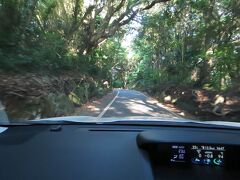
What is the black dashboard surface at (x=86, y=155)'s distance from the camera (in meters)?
2.26

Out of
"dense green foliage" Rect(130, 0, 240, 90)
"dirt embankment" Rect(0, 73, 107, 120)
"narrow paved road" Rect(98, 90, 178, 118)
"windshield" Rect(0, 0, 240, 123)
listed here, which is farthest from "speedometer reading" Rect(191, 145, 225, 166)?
"dense green foliage" Rect(130, 0, 240, 90)

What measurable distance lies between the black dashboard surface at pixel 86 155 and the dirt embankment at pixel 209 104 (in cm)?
1445

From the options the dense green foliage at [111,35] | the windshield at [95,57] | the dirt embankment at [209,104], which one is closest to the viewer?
the windshield at [95,57]

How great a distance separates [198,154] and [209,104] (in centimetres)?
1927

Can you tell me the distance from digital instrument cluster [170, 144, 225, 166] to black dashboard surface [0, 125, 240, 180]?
1.7 inches

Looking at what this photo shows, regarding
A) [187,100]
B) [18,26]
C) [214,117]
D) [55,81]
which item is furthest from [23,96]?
[187,100]

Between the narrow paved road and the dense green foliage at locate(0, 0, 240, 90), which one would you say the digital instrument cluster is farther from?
the dense green foliage at locate(0, 0, 240, 90)

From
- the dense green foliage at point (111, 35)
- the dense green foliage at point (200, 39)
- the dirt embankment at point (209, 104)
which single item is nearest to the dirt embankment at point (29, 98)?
the dense green foliage at point (111, 35)

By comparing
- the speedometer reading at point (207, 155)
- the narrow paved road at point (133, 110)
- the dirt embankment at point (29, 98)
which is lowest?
the narrow paved road at point (133, 110)

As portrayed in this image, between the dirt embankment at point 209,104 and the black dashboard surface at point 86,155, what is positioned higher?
the black dashboard surface at point 86,155

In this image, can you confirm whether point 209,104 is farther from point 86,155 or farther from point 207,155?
point 86,155

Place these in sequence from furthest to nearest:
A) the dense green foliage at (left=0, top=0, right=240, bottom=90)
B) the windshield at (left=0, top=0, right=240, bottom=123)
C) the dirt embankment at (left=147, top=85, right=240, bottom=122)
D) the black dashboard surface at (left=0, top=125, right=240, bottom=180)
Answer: the dirt embankment at (left=147, top=85, right=240, bottom=122) → the dense green foliage at (left=0, top=0, right=240, bottom=90) → the windshield at (left=0, top=0, right=240, bottom=123) → the black dashboard surface at (left=0, top=125, right=240, bottom=180)

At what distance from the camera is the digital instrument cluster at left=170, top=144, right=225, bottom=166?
103 inches

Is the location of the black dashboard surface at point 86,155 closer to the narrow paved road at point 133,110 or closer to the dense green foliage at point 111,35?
the narrow paved road at point 133,110
